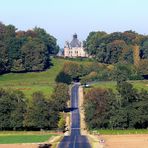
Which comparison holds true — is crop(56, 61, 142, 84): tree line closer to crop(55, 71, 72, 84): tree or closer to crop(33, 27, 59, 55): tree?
crop(55, 71, 72, 84): tree

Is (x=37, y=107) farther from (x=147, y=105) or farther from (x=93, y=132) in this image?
(x=147, y=105)

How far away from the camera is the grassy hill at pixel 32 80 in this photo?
12724cm

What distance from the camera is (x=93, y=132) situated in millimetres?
90000

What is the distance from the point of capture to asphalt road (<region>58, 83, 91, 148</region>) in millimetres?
76312

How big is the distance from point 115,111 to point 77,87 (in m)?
40.2

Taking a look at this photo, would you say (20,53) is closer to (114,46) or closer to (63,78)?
(63,78)

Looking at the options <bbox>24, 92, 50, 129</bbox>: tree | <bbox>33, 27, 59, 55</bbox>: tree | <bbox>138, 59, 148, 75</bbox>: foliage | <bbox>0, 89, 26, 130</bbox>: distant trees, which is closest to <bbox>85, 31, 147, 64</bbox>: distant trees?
<bbox>33, 27, 59, 55</bbox>: tree

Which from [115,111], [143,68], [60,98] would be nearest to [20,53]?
[143,68]

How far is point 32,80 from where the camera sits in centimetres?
14162

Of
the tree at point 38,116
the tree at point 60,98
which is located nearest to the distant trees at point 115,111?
the tree at point 38,116

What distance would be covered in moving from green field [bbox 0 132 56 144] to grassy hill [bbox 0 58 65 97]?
31.3 meters

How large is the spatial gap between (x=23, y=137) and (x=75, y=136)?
6.96 metres

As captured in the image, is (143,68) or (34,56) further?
(34,56)

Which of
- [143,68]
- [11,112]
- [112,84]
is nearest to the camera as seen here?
[11,112]
